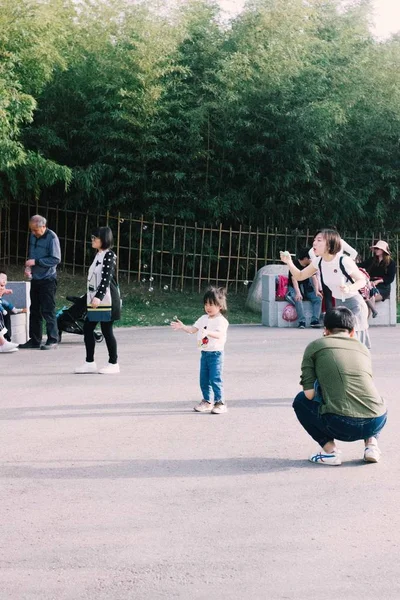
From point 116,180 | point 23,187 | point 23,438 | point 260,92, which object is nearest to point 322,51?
point 260,92

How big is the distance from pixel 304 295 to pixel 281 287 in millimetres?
358

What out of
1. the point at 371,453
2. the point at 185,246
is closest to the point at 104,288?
the point at 371,453

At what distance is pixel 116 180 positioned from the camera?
1830cm

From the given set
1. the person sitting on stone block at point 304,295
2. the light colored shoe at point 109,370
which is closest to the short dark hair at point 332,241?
the light colored shoe at point 109,370

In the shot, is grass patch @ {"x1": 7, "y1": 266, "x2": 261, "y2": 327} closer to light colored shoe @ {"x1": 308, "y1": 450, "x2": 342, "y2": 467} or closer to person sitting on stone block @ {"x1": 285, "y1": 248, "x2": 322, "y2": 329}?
person sitting on stone block @ {"x1": 285, "y1": 248, "x2": 322, "y2": 329}

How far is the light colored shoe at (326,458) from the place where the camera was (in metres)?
6.20

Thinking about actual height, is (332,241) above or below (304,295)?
above

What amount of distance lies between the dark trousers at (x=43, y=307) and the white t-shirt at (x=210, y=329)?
4140 millimetres

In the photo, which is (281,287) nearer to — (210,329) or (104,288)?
(104,288)

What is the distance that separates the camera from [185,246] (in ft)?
61.7

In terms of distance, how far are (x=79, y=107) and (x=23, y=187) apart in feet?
5.91

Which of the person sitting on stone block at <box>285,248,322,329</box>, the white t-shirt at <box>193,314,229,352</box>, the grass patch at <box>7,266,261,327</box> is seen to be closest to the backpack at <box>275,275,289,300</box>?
the person sitting on stone block at <box>285,248,322,329</box>

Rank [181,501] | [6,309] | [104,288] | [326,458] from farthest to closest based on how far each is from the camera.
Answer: [6,309] < [104,288] < [326,458] < [181,501]

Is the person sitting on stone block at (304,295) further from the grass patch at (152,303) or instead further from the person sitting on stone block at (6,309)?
the person sitting on stone block at (6,309)
